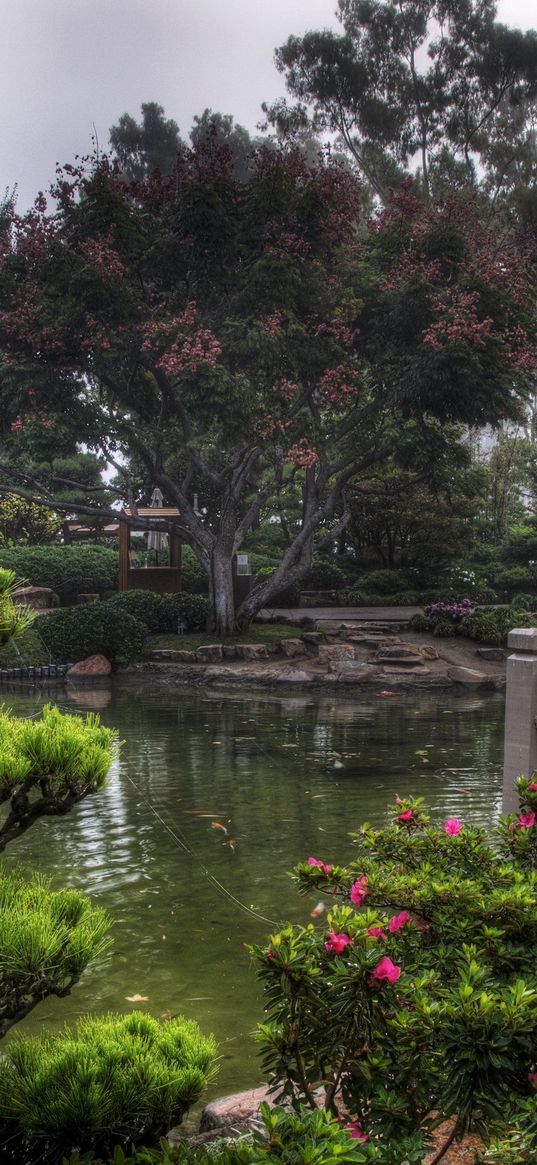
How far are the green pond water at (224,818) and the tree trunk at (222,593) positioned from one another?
4.62 metres

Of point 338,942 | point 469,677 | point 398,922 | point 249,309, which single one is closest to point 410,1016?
point 338,942

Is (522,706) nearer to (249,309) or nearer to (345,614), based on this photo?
(249,309)

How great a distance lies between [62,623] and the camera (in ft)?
59.5

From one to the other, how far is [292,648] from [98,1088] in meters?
16.1

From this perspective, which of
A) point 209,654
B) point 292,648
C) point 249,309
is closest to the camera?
point 249,309

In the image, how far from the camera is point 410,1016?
2.25 m

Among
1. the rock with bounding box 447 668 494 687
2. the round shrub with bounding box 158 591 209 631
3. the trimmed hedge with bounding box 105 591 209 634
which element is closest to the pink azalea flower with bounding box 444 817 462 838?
the rock with bounding box 447 668 494 687

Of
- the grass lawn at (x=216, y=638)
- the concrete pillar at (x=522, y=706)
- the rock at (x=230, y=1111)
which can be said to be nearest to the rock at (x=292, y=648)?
the grass lawn at (x=216, y=638)

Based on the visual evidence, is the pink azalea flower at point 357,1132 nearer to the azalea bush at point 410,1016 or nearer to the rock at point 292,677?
the azalea bush at point 410,1016

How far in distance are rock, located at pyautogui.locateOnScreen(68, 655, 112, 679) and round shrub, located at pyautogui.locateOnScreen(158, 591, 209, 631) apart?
266 cm

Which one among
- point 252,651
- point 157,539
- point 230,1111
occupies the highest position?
point 157,539

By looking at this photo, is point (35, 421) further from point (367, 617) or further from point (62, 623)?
point (367, 617)

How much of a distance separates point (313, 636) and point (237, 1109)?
15903 mm

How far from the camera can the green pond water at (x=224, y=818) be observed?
4980 mm
